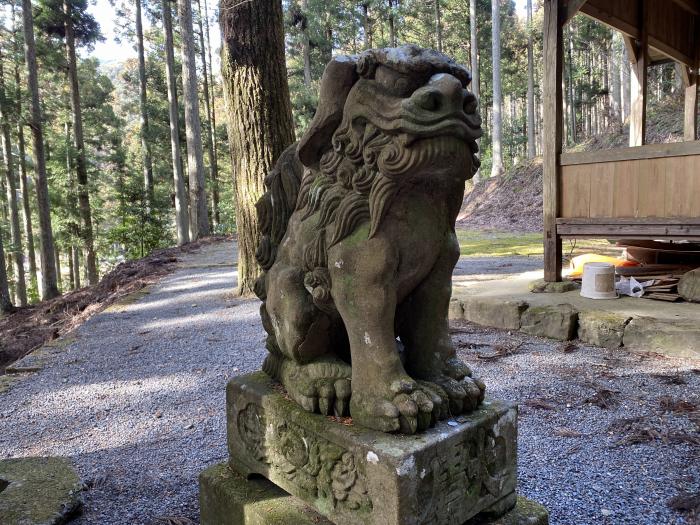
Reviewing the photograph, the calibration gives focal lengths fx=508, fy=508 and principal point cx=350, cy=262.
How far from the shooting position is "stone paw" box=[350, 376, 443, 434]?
1262mm

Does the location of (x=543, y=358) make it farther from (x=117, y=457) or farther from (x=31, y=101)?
(x=31, y=101)

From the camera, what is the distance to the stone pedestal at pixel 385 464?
1194 mm

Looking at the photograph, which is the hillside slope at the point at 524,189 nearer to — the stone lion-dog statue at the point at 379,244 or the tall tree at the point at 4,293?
the tall tree at the point at 4,293

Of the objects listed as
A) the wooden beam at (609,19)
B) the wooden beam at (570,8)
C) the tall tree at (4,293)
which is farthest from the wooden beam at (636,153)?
the tall tree at (4,293)

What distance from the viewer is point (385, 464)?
1179 mm

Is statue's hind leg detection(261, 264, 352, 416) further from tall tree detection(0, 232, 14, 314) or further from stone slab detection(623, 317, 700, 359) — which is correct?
tall tree detection(0, 232, 14, 314)

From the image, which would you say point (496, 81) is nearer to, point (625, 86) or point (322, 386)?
point (625, 86)

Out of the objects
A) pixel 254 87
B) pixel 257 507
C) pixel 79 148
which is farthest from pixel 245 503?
pixel 79 148

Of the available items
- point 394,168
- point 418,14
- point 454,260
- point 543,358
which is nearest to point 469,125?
point 394,168

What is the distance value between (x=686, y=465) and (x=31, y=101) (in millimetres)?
12291

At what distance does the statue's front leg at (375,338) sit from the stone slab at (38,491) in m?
1.33

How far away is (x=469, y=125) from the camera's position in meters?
1.21

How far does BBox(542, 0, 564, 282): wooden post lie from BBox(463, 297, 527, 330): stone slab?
0.80 meters

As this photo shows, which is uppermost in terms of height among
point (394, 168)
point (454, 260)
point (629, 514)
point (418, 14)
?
point (418, 14)
